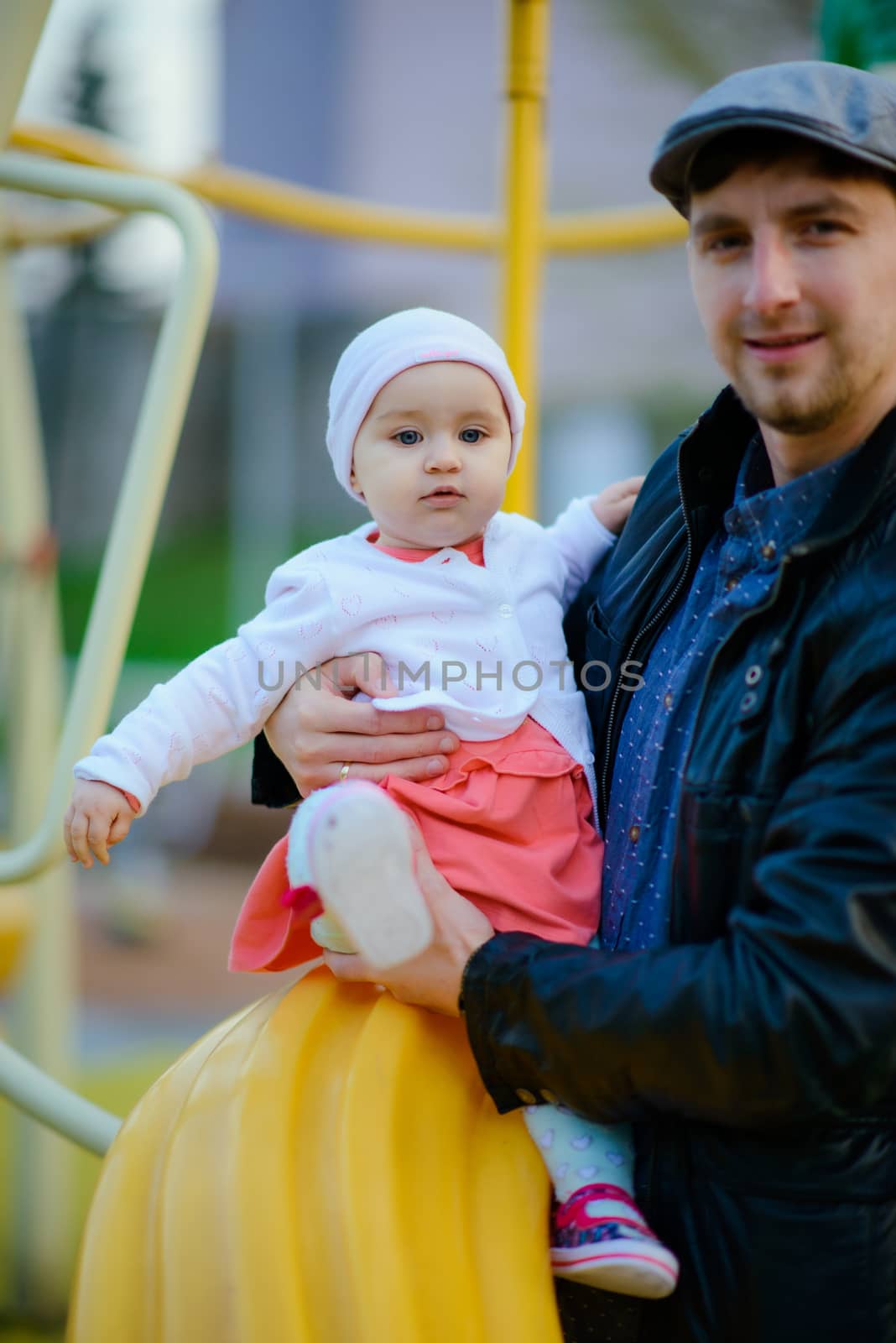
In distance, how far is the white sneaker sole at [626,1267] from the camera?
1.08m

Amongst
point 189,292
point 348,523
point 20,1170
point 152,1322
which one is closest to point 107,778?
point 152,1322

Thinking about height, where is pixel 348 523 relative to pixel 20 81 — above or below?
above

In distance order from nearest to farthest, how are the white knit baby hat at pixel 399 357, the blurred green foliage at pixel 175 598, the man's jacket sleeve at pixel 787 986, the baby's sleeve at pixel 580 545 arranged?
the man's jacket sleeve at pixel 787 986 < the white knit baby hat at pixel 399 357 < the baby's sleeve at pixel 580 545 < the blurred green foliage at pixel 175 598

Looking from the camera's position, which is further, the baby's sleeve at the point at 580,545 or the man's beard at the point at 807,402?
the baby's sleeve at the point at 580,545

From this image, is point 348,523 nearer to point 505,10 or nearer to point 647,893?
point 505,10

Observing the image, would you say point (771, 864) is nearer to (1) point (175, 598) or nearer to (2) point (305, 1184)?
(2) point (305, 1184)

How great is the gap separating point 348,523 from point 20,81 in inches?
397

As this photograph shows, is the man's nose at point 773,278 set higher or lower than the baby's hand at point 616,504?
higher

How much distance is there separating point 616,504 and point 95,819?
2.30ft

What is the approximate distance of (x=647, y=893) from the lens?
1.22 m

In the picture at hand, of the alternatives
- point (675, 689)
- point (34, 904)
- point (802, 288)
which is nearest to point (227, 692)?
point (675, 689)

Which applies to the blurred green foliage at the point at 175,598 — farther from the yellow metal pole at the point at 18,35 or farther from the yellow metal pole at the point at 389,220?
the yellow metal pole at the point at 18,35

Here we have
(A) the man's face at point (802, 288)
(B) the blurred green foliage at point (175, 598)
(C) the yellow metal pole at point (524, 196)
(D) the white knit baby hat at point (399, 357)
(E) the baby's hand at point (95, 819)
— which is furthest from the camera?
(B) the blurred green foliage at point (175, 598)

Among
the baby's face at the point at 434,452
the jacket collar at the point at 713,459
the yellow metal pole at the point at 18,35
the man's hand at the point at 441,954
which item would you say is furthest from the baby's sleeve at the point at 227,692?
the yellow metal pole at the point at 18,35
